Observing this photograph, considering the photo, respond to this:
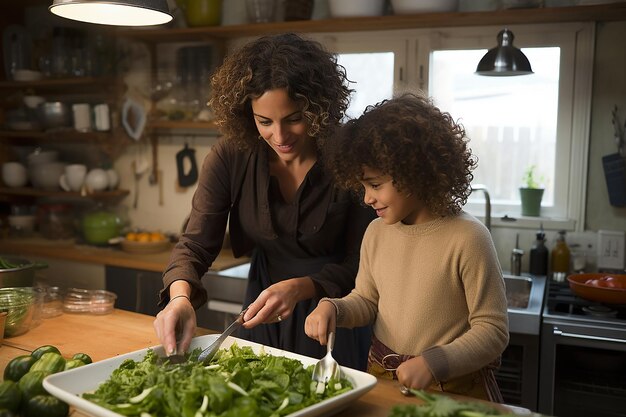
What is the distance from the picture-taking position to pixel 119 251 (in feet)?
11.8

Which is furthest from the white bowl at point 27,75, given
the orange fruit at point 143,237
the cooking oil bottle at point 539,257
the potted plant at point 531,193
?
the cooking oil bottle at point 539,257

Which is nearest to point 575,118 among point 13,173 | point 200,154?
point 200,154

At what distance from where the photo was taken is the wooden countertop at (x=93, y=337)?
1519mm

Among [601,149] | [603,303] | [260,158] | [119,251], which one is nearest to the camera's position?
[260,158]

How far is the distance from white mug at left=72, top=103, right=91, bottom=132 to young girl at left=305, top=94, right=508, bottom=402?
9.01ft

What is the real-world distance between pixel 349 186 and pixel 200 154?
2.39 m

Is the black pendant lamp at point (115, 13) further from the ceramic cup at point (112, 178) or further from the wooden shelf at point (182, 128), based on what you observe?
the ceramic cup at point (112, 178)

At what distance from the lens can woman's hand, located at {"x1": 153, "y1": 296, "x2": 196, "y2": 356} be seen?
1.37 m

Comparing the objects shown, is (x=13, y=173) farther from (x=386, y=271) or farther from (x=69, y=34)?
(x=386, y=271)

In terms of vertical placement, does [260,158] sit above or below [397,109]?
below

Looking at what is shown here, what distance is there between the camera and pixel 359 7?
9.99 ft

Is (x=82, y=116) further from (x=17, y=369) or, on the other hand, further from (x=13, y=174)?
(x=17, y=369)

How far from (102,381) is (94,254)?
7.94ft

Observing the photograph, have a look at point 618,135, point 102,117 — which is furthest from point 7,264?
point 618,135
